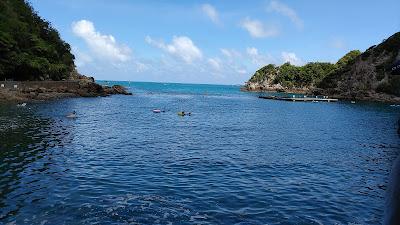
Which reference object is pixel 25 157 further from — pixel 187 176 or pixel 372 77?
pixel 372 77

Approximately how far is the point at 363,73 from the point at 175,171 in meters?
158

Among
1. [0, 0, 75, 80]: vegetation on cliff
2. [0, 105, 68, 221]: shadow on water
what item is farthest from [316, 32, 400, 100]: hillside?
[0, 105, 68, 221]: shadow on water

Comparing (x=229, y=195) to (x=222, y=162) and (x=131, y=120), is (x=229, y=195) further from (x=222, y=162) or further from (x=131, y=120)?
(x=131, y=120)

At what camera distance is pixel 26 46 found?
384 ft

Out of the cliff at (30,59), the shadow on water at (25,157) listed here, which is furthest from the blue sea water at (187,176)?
the cliff at (30,59)

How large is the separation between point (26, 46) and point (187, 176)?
10464 centimetres

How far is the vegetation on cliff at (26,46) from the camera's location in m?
104

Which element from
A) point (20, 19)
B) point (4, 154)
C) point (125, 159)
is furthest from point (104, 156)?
point (20, 19)

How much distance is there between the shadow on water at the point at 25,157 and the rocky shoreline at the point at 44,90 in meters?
33.6

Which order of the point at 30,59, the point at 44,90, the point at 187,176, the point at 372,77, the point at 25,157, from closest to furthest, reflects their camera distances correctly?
the point at 187,176 < the point at 25,157 < the point at 44,90 < the point at 30,59 < the point at 372,77

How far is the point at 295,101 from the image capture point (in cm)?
15112

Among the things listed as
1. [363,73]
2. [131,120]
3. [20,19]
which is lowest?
[131,120]

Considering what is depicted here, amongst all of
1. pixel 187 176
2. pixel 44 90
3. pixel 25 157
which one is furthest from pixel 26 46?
pixel 187 176

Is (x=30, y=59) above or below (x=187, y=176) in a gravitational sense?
above
